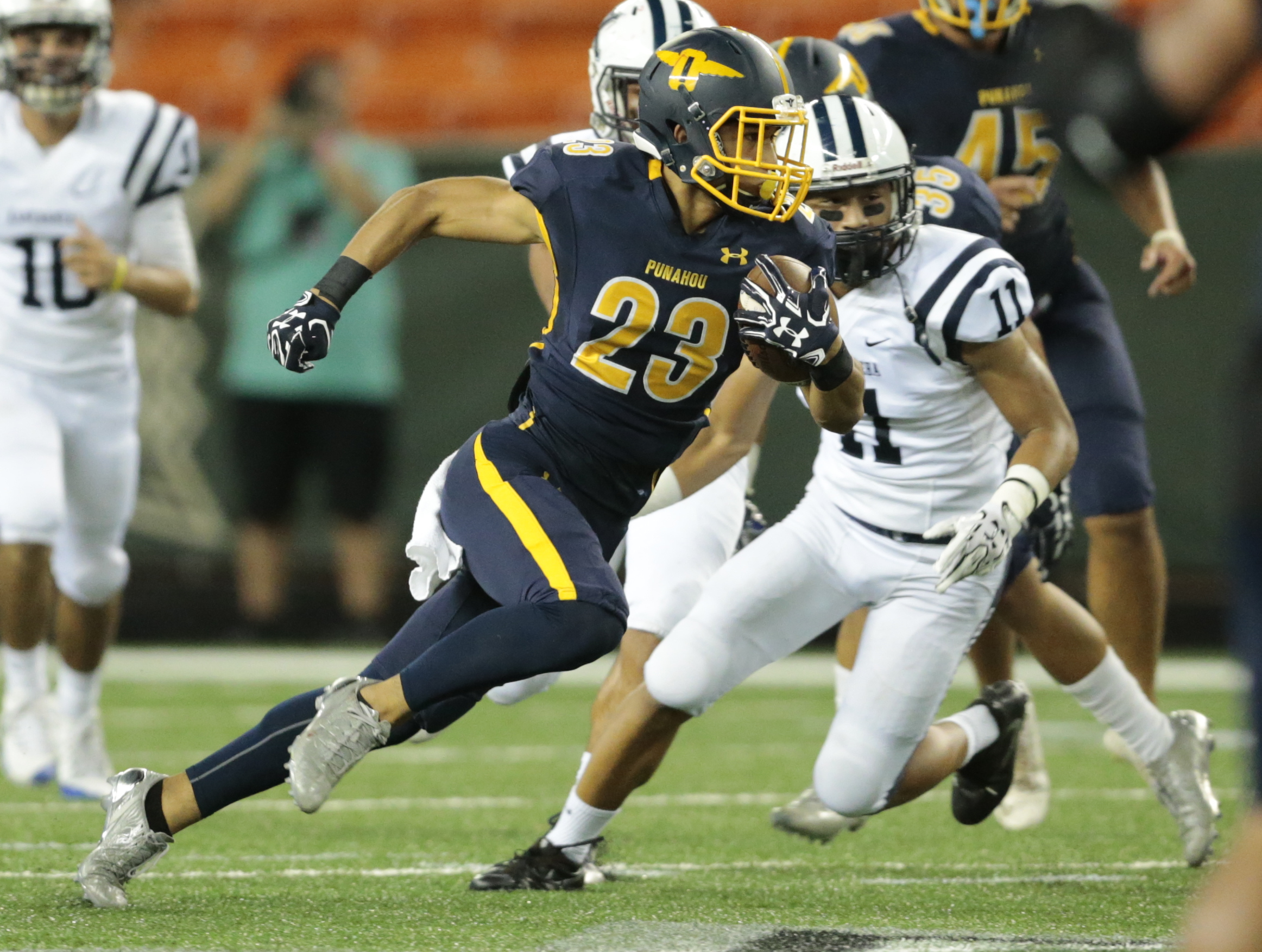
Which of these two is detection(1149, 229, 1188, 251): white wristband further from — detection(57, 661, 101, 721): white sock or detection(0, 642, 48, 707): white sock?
detection(0, 642, 48, 707): white sock

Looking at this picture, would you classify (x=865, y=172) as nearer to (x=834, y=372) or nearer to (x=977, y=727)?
(x=834, y=372)

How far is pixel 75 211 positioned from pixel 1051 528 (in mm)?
2463

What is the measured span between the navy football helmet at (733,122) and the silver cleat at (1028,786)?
1537 mm

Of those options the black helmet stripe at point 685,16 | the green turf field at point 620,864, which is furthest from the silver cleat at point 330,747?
the black helmet stripe at point 685,16

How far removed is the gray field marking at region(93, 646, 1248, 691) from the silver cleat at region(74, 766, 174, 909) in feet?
11.3

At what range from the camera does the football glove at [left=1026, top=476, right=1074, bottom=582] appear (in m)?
3.83

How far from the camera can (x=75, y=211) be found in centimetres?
454

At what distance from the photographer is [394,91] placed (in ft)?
29.4

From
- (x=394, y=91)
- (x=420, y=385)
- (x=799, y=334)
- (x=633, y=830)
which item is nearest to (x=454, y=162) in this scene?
(x=420, y=385)

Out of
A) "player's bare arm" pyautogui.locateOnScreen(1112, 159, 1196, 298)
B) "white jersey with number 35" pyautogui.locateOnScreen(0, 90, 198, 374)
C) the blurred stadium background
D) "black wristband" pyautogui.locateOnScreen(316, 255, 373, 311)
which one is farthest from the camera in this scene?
the blurred stadium background

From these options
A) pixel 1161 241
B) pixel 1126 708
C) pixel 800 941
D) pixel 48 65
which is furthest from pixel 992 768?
pixel 48 65

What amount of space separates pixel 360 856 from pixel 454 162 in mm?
4249

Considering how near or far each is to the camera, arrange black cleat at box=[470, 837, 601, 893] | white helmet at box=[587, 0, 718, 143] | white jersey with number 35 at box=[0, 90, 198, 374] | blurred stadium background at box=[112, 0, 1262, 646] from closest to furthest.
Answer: black cleat at box=[470, 837, 601, 893]
white helmet at box=[587, 0, 718, 143]
white jersey with number 35 at box=[0, 90, 198, 374]
blurred stadium background at box=[112, 0, 1262, 646]

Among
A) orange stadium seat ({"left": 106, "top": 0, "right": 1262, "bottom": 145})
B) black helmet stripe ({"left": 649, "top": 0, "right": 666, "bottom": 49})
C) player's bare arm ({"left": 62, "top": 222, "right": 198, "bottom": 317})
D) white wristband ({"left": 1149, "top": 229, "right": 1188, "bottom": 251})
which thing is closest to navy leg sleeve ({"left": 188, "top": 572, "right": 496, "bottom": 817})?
black helmet stripe ({"left": 649, "top": 0, "right": 666, "bottom": 49})
